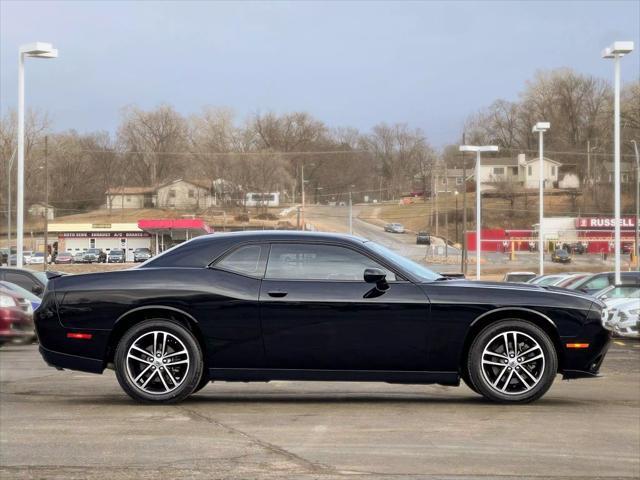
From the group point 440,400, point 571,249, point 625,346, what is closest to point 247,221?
point 571,249

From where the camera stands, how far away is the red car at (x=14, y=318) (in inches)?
539

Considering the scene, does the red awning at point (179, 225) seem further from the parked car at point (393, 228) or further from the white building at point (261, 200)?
the parked car at point (393, 228)

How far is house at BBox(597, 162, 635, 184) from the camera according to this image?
105 meters

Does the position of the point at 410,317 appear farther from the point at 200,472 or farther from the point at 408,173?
the point at 408,173

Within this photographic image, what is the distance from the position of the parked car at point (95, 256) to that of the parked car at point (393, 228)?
27.0 metres

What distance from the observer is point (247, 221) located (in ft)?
195

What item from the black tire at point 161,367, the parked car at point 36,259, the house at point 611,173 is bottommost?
the parked car at point 36,259

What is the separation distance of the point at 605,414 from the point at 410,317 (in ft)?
5.68

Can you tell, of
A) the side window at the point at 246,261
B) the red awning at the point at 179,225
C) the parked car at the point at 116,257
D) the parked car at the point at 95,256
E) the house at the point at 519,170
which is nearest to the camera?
the side window at the point at 246,261

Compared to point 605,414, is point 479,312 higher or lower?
higher

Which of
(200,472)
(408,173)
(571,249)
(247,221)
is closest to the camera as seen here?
(200,472)

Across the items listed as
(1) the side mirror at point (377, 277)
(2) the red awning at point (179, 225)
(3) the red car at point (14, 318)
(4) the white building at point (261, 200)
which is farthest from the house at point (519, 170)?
(1) the side mirror at point (377, 277)

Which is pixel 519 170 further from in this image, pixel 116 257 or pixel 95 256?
pixel 116 257

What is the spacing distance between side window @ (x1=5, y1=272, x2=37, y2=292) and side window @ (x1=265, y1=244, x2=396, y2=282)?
507 inches
